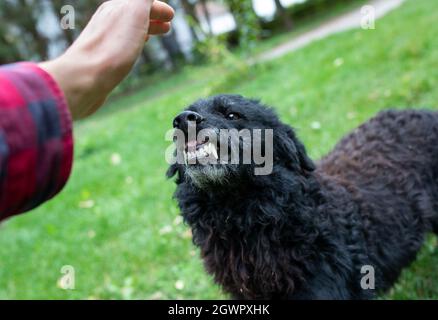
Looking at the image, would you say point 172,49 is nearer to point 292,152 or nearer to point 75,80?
point 292,152

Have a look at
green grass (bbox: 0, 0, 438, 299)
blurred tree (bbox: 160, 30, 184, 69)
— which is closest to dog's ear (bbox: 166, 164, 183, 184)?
green grass (bbox: 0, 0, 438, 299)

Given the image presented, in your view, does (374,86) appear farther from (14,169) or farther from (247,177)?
(14,169)

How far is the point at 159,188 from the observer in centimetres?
708

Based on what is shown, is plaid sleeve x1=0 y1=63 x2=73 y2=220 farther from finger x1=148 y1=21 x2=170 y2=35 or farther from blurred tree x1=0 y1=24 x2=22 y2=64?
blurred tree x1=0 y1=24 x2=22 y2=64

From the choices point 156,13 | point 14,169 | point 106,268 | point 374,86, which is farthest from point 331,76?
point 14,169

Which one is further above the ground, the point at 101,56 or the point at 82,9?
the point at 82,9

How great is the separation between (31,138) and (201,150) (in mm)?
1796

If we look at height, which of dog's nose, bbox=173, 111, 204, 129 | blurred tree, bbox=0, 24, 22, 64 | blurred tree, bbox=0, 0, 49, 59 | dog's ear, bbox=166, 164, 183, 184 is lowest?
dog's ear, bbox=166, 164, 183, 184

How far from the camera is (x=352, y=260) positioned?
10.6 feet

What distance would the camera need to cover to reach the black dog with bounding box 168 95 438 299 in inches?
114

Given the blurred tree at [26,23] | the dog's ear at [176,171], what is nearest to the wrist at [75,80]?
the dog's ear at [176,171]

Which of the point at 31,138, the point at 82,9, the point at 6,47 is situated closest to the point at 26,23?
the point at 6,47

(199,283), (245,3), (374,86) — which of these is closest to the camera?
(199,283)
